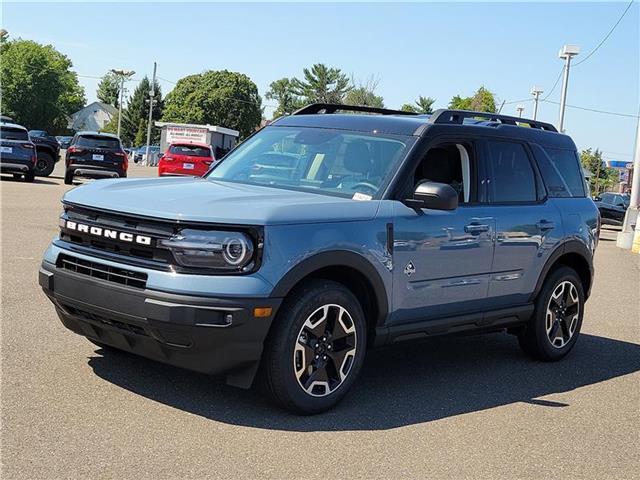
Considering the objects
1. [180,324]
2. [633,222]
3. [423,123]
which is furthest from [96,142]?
[180,324]

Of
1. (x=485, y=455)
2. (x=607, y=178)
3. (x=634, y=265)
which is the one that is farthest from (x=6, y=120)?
(x=607, y=178)

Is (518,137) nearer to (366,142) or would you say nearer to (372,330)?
(366,142)

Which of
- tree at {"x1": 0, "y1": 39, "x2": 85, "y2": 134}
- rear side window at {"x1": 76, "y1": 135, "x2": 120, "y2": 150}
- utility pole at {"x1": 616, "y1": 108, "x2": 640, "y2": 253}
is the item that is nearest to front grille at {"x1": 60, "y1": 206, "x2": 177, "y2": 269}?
utility pole at {"x1": 616, "y1": 108, "x2": 640, "y2": 253}

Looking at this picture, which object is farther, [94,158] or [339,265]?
[94,158]

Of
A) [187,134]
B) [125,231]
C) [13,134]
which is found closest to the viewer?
[125,231]

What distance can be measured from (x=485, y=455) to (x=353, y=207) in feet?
5.52

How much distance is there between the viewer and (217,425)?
480cm

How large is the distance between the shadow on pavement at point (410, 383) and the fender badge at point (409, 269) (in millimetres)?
842

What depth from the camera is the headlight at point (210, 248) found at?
4.69 metres

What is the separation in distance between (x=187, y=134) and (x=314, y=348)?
52.4 m

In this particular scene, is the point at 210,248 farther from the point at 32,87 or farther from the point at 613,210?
the point at 32,87

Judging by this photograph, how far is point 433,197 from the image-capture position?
5.55 meters

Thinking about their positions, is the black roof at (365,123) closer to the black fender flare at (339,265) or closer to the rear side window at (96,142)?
the black fender flare at (339,265)

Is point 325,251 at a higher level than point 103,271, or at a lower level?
higher
